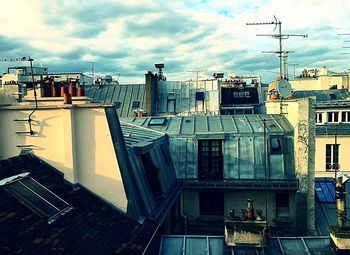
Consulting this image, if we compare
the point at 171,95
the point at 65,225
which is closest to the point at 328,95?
the point at 171,95

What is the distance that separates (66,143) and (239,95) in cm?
4503

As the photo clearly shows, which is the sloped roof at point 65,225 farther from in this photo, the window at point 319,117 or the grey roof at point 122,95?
the window at point 319,117

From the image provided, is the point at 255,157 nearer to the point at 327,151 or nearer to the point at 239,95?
the point at 327,151

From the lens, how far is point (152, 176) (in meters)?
17.6

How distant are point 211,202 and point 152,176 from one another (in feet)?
24.5

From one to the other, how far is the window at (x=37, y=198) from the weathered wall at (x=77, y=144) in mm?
1620

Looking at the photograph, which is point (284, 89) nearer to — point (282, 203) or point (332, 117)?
point (282, 203)

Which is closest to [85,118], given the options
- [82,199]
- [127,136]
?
[82,199]

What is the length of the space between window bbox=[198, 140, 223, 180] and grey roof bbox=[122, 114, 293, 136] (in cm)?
81

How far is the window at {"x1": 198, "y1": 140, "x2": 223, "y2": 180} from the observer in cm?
2384

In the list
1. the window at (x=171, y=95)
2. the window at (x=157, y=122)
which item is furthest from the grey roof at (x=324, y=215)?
the window at (x=171, y=95)

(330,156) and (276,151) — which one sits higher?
(276,151)

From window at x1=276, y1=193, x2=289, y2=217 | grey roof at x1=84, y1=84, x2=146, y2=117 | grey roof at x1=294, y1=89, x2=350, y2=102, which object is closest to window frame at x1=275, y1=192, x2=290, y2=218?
window at x1=276, y1=193, x2=289, y2=217

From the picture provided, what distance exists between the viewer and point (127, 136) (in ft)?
65.5
